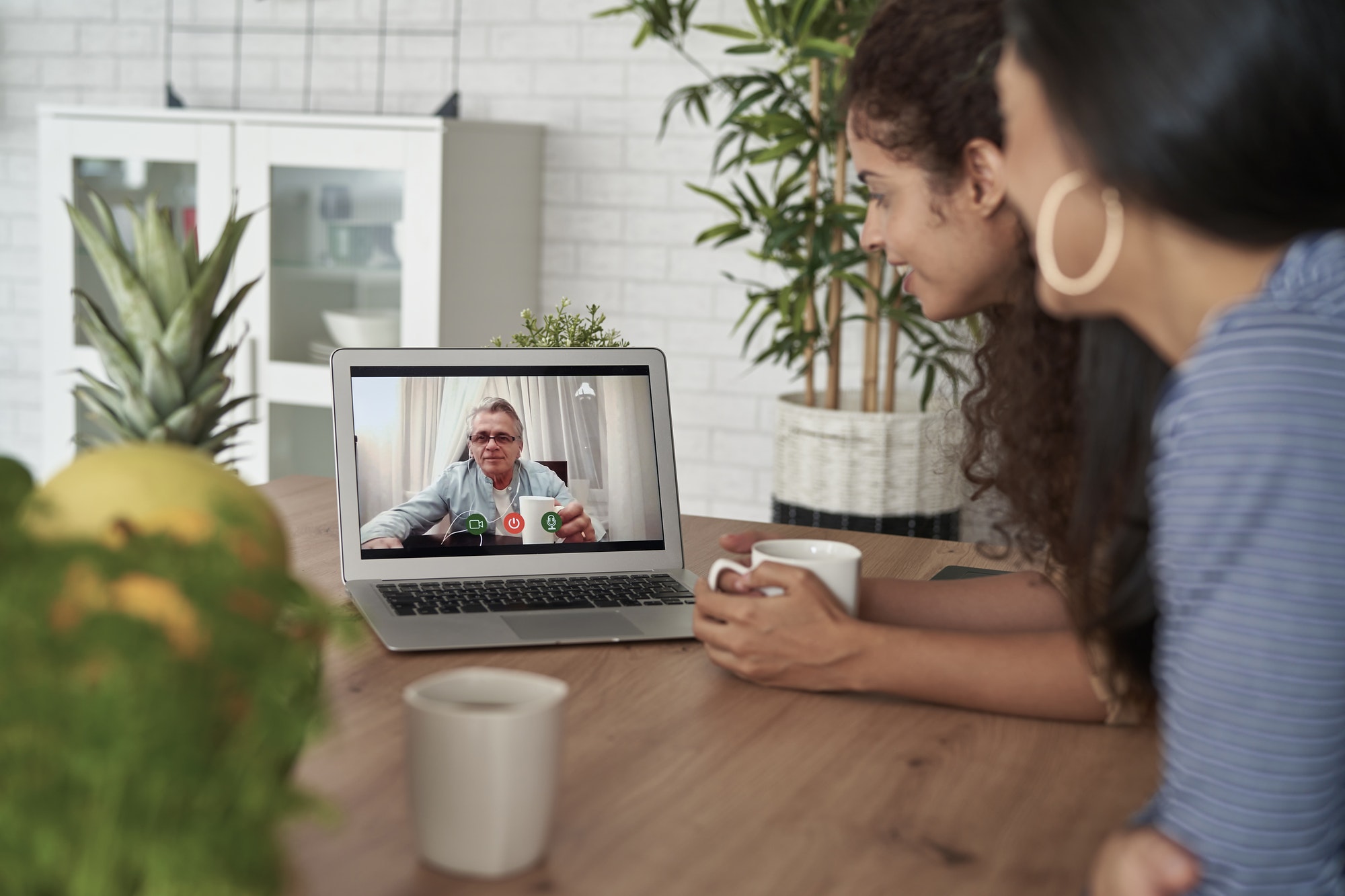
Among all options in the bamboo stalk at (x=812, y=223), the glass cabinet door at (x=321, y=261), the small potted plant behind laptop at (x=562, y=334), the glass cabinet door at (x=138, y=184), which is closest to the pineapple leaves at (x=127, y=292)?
the small potted plant behind laptop at (x=562, y=334)

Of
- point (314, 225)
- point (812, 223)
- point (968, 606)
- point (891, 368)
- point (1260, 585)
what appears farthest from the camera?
point (314, 225)

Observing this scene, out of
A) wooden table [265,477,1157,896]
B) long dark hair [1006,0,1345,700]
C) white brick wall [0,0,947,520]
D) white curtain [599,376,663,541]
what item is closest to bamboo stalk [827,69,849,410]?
white brick wall [0,0,947,520]

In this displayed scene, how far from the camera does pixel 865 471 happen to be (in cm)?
286

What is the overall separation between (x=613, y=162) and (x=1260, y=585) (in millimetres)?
3187

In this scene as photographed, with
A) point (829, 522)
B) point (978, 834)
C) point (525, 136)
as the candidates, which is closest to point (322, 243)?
point (525, 136)

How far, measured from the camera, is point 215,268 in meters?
0.96

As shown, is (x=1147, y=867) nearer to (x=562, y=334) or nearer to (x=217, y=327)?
(x=217, y=327)

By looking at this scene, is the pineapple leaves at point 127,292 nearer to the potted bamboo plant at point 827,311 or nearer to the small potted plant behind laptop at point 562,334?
the small potted plant behind laptop at point 562,334

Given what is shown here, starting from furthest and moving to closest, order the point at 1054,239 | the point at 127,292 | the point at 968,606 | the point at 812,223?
the point at 812,223 < the point at 968,606 < the point at 127,292 < the point at 1054,239

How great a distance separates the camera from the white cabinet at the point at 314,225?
10.9ft

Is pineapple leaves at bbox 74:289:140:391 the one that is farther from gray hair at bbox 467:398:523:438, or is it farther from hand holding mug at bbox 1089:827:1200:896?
hand holding mug at bbox 1089:827:1200:896

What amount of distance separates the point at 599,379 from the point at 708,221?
7.42ft

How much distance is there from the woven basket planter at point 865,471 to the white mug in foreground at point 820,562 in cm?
168

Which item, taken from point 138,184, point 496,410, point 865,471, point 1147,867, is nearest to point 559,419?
point 496,410
